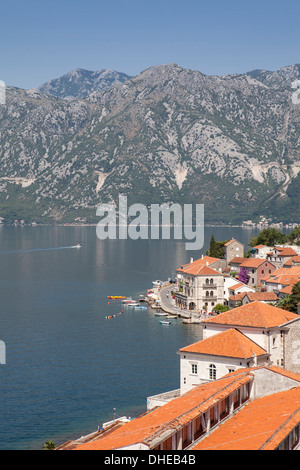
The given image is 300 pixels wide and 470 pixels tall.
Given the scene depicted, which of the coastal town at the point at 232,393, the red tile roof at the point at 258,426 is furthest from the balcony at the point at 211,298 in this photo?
the red tile roof at the point at 258,426

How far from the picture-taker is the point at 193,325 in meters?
106

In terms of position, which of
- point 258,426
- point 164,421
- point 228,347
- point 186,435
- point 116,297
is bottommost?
point 116,297

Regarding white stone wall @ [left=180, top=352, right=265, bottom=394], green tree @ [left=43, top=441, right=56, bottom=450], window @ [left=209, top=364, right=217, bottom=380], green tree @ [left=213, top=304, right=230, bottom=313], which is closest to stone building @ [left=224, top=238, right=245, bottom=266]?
green tree @ [left=213, top=304, right=230, bottom=313]

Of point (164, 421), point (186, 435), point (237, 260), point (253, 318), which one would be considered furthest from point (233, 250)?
point (164, 421)

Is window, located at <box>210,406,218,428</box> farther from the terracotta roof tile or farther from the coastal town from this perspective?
the terracotta roof tile

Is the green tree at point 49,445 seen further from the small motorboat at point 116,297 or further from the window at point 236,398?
the small motorboat at point 116,297

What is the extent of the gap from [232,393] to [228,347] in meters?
15.6

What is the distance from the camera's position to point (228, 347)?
51.1 meters

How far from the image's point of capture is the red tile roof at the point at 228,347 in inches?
1983

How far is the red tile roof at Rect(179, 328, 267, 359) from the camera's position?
50.4 metres

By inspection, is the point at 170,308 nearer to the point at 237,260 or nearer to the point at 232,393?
the point at 237,260

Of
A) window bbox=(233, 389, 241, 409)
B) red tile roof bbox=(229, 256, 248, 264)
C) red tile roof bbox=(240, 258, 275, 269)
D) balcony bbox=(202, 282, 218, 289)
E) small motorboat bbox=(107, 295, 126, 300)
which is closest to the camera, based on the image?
window bbox=(233, 389, 241, 409)

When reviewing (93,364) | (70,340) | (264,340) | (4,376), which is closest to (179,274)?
(70,340)

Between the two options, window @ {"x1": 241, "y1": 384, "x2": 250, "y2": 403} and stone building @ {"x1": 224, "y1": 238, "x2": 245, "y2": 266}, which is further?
stone building @ {"x1": 224, "y1": 238, "x2": 245, "y2": 266}
